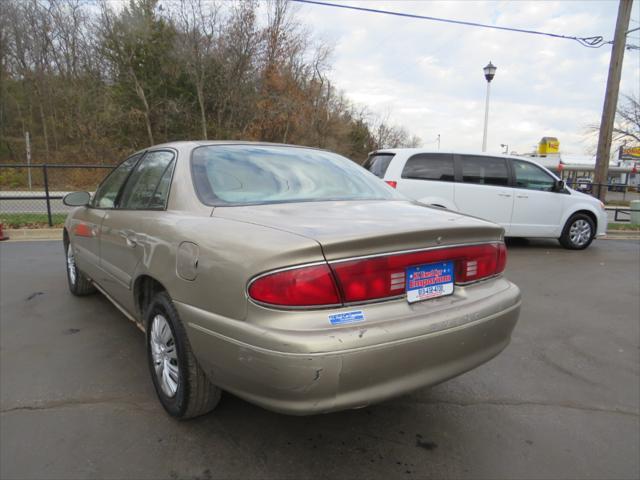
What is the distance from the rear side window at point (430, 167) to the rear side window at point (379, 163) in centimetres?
Result: 38

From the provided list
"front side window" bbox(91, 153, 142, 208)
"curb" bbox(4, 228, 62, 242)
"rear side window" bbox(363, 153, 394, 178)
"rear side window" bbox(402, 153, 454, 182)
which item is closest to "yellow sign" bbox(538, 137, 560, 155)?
"rear side window" bbox(402, 153, 454, 182)

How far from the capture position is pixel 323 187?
110 inches

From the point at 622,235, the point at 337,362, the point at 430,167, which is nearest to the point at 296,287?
the point at 337,362

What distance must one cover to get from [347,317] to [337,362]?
19 cm

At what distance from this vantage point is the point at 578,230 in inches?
334

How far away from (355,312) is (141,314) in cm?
166

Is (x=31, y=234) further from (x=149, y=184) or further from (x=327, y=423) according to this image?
(x=327, y=423)

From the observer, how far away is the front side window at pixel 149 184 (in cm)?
273

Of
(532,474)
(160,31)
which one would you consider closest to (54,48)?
(160,31)

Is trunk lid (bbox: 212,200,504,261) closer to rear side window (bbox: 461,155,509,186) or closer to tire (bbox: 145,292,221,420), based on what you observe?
tire (bbox: 145,292,221,420)

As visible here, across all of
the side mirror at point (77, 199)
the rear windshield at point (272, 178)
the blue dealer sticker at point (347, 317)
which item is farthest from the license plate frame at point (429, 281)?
the side mirror at point (77, 199)

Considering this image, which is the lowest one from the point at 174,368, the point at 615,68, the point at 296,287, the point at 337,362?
the point at 174,368

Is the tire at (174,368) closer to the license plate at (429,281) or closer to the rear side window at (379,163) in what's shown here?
the license plate at (429,281)

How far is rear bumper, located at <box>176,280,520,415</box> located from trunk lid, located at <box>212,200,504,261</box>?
0.33 m
